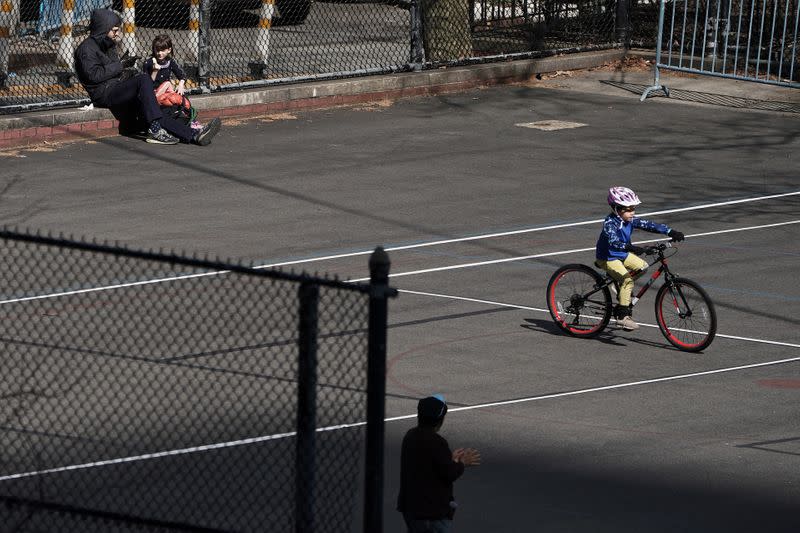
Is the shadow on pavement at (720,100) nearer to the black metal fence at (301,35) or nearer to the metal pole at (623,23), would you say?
the black metal fence at (301,35)

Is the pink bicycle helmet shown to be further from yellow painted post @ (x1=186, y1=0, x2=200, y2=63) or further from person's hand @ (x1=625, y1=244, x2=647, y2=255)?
yellow painted post @ (x1=186, y1=0, x2=200, y2=63)

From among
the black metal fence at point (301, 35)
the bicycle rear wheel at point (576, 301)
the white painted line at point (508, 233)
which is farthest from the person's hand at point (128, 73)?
the bicycle rear wheel at point (576, 301)

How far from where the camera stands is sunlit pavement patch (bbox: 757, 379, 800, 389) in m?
11.4

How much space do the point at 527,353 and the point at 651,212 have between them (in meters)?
5.15

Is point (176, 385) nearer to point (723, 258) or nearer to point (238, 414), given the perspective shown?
point (238, 414)

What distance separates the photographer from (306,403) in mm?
5996

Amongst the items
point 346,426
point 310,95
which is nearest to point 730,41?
point 310,95

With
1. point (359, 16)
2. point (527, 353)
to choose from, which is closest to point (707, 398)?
point (527, 353)

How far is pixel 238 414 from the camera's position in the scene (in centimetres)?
1005

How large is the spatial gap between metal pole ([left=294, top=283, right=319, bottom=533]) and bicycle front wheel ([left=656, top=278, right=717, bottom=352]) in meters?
6.69

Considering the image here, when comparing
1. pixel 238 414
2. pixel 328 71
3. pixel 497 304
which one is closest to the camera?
pixel 238 414

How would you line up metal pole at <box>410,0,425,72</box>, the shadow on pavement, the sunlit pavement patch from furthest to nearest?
metal pole at <box>410,0,425,72</box>, the shadow on pavement, the sunlit pavement patch

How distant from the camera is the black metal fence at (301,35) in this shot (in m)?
21.7

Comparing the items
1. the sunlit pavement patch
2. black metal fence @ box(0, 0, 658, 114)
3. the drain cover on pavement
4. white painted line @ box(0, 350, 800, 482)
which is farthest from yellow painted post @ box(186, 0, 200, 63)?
the sunlit pavement patch
